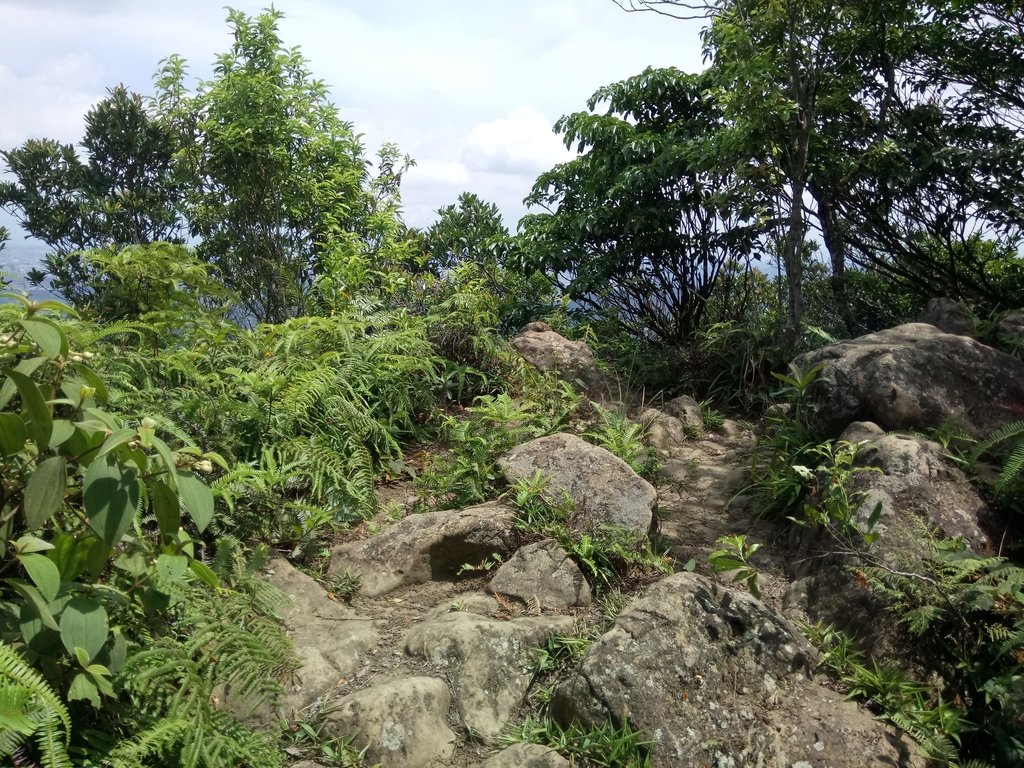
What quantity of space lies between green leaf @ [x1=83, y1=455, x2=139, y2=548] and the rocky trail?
126cm

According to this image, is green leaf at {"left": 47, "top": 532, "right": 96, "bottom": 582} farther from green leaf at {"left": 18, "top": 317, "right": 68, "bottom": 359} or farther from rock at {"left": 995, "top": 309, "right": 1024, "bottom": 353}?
rock at {"left": 995, "top": 309, "right": 1024, "bottom": 353}

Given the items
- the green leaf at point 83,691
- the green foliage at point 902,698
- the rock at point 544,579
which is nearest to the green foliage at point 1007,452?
the green foliage at point 902,698

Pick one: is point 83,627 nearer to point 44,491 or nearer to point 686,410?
point 44,491

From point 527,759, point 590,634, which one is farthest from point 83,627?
point 590,634

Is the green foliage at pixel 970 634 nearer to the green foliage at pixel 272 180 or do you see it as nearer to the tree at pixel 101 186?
the green foliage at pixel 272 180

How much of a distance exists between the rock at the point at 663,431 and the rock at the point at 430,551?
1.93m

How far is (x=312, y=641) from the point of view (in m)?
3.88

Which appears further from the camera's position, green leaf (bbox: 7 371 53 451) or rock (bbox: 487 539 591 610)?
rock (bbox: 487 539 591 610)

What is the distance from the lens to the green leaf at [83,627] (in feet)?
8.10

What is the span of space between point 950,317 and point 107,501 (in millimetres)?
6311

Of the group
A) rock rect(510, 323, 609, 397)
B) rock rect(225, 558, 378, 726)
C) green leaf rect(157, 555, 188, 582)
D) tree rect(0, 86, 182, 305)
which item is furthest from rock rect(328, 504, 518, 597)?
tree rect(0, 86, 182, 305)

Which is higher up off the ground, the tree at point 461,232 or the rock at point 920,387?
the tree at point 461,232

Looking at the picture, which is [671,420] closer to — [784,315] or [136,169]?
[784,315]

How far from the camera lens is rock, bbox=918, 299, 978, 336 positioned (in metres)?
6.42
